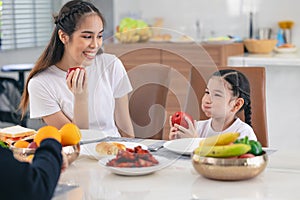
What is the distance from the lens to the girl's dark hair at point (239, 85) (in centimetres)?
204

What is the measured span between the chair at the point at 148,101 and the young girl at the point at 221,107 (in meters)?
0.08

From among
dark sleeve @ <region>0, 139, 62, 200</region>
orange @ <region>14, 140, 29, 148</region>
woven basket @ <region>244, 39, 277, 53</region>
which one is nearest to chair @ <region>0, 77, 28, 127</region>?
woven basket @ <region>244, 39, 277, 53</region>

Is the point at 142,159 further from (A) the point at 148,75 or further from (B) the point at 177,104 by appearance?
(A) the point at 148,75

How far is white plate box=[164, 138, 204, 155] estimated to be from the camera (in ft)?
6.02

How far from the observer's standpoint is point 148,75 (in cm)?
205

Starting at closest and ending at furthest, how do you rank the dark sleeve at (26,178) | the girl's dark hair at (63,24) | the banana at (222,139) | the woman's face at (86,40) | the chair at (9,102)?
the dark sleeve at (26,178) < the banana at (222,139) < the woman's face at (86,40) < the girl's dark hair at (63,24) < the chair at (9,102)

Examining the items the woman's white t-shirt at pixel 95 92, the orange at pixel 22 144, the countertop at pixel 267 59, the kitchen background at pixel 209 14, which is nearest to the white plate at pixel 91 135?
the woman's white t-shirt at pixel 95 92

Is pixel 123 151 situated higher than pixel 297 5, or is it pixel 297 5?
pixel 297 5

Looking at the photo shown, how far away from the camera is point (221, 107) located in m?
1.91

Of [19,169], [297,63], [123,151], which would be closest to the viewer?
[19,169]

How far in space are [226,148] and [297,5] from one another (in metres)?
3.19

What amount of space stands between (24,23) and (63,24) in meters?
3.25

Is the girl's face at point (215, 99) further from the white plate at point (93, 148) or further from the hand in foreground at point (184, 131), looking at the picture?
the white plate at point (93, 148)

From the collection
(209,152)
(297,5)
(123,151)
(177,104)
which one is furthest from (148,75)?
(297,5)
